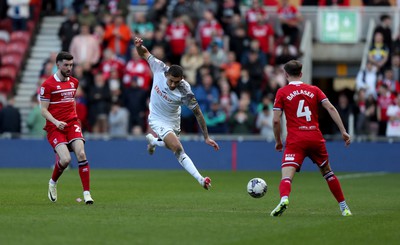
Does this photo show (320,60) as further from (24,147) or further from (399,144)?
(24,147)

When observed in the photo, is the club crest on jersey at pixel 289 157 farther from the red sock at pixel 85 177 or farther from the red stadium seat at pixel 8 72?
the red stadium seat at pixel 8 72

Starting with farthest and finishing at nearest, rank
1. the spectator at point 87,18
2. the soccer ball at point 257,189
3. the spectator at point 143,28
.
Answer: the spectator at point 87,18 → the spectator at point 143,28 → the soccer ball at point 257,189

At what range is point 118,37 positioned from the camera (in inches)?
1236

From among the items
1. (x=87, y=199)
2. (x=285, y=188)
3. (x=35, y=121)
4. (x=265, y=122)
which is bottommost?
(x=35, y=121)

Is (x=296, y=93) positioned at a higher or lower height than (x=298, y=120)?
higher

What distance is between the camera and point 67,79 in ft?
55.5

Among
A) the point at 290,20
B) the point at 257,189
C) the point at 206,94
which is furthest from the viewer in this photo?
the point at 290,20

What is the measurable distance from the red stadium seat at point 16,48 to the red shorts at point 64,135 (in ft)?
55.0

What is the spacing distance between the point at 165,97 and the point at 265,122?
1146 centimetres

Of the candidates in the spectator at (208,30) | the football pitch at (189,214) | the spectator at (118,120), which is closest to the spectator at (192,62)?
the spectator at (208,30)

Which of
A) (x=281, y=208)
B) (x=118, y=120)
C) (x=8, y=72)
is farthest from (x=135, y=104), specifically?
(x=281, y=208)

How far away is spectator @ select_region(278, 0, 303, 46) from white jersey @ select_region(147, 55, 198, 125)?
572 inches

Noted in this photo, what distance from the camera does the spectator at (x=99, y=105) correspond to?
29656mm

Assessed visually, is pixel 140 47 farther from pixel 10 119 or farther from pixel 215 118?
pixel 10 119
